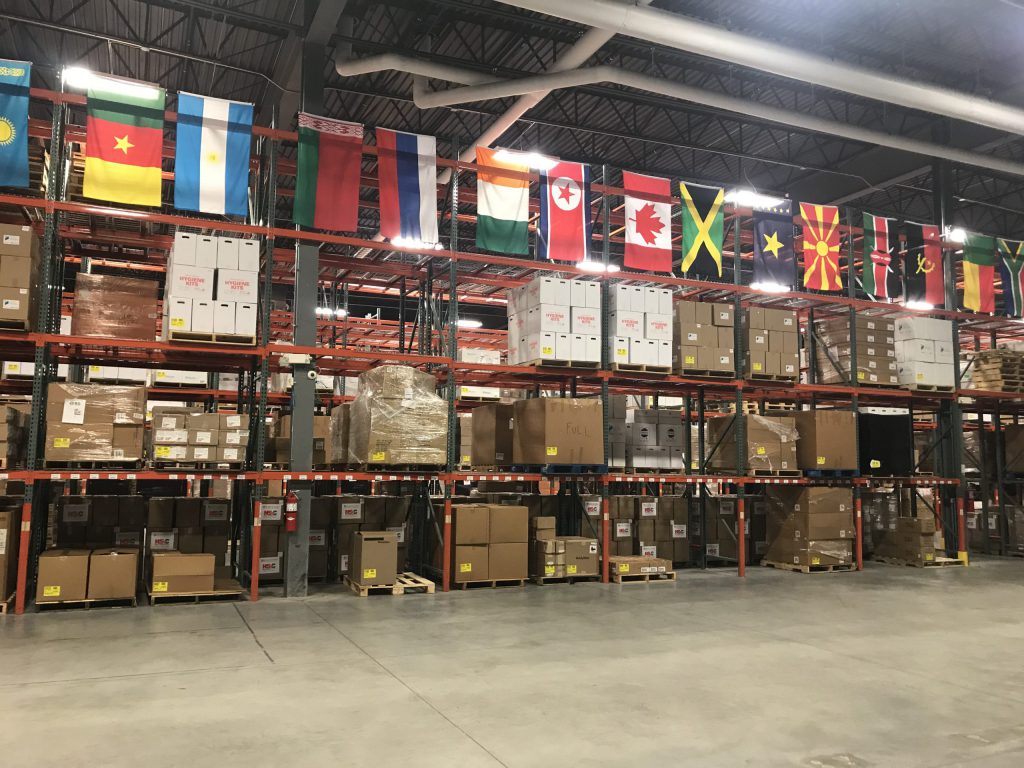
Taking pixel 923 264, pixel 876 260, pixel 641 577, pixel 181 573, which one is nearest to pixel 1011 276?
pixel 923 264

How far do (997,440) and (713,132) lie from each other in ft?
29.7

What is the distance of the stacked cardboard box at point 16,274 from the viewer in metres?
8.73

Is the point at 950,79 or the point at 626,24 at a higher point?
the point at 950,79

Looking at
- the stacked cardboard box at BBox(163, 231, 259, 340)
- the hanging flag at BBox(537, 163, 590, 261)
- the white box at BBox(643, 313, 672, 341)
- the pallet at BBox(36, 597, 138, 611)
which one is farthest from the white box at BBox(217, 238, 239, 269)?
the white box at BBox(643, 313, 672, 341)

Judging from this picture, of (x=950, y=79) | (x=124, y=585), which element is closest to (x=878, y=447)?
(x=950, y=79)

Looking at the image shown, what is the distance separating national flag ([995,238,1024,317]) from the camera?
15.8 meters

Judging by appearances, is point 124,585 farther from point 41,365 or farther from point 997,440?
point 997,440

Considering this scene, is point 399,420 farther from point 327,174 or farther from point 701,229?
point 701,229

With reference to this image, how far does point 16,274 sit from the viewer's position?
28.8 feet

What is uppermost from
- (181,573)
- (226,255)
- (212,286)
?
(226,255)

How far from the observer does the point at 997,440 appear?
54.6 ft

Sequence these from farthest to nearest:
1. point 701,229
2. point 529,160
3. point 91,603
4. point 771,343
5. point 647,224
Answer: point 771,343
point 701,229
point 647,224
point 529,160
point 91,603

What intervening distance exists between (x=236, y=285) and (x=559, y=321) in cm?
447

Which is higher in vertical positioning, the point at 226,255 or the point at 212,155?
the point at 212,155
